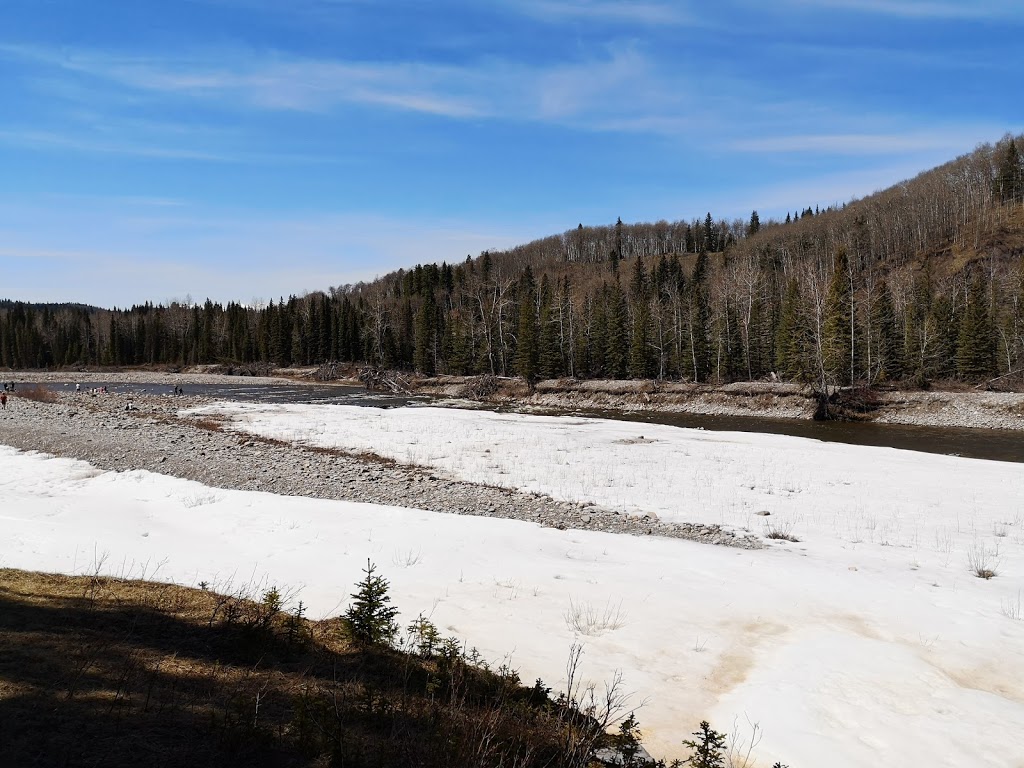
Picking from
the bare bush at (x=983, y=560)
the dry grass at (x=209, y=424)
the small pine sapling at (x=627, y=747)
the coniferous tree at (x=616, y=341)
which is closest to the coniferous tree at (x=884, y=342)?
the coniferous tree at (x=616, y=341)

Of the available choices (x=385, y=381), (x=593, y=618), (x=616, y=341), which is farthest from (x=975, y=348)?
(x=385, y=381)

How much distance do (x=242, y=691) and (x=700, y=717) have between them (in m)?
4.23

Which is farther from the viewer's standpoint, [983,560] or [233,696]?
[983,560]

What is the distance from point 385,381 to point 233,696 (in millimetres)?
68146

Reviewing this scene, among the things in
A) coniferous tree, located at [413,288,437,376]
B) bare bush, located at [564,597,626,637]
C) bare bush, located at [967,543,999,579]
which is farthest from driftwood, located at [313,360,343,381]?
bare bush, located at [967,543,999,579]

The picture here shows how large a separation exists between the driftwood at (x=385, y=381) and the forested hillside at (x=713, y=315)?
30.8 feet

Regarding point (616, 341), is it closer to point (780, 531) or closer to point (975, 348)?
point (975, 348)

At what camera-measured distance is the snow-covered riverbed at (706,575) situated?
18.0 ft

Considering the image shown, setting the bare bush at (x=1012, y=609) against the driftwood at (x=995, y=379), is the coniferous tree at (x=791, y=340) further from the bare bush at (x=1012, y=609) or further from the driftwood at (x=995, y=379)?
the bare bush at (x=1012, y=609)

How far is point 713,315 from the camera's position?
72.3 meters

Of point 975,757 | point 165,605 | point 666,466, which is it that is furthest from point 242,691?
point 666,466

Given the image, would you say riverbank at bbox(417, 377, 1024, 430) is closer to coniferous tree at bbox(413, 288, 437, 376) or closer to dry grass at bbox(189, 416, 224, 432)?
coniferous tree at bbox(413, 288, 437, 376)

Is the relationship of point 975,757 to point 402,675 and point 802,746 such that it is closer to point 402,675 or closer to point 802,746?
point 802,746

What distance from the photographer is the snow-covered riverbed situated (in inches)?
216
